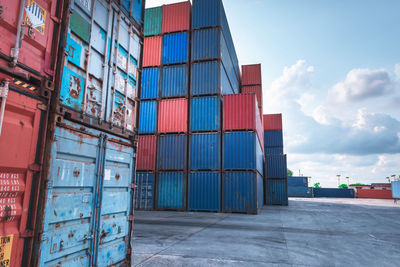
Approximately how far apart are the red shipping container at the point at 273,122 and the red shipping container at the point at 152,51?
827 inches

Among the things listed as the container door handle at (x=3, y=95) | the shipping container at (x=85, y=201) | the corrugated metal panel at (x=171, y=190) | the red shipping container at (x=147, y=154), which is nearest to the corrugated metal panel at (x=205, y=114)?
the red shipping container at (x=147, y=154)

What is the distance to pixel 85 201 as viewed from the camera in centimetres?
454

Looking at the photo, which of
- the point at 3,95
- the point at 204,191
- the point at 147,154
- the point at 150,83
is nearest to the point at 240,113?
the point at 204,191

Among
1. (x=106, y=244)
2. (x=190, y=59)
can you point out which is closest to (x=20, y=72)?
(x=106, y=244)

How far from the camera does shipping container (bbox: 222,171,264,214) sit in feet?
55.7

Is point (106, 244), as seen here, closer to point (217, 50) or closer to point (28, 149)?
point (28, 149)

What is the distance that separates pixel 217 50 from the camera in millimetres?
18703

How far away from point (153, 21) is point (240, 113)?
1031 centimetres

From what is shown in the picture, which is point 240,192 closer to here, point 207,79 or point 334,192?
point 207,79

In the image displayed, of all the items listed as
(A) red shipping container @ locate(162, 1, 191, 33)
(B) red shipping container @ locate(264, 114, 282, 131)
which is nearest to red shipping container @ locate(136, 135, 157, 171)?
(A) red shipping container @ locate(162, 1, 191, 33)

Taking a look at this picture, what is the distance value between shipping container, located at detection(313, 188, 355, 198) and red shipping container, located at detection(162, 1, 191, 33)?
55.4 m

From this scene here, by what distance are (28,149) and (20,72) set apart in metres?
1.05

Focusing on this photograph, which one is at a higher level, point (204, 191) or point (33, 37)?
point (33, 37)

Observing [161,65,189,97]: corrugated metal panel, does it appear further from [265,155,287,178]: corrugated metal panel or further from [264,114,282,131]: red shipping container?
[264,114,282,131]: red shipping container
